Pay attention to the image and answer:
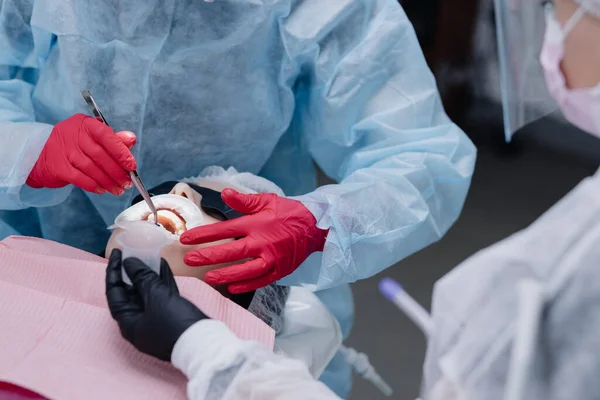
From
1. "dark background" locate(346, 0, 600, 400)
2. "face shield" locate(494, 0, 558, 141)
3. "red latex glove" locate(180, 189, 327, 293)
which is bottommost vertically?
"dark background" locate(346, 0, 600, 400)

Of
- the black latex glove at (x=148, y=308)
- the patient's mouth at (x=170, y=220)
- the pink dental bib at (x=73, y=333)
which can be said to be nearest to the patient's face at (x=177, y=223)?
the patient's mouth at (x=170, y=220)

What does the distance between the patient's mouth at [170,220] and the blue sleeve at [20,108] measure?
228 millimetres

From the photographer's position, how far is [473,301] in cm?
62

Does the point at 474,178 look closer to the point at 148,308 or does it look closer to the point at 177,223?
the point at 177,223

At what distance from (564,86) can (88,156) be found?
796mm

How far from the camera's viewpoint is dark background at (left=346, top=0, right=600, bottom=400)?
225cm

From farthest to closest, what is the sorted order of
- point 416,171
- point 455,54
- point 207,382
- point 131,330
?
point 455,54 < point 416,171 < point 131,330 < point 207,382

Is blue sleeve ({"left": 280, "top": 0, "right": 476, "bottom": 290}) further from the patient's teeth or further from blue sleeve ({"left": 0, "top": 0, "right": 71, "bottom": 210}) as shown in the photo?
blue sleeve ({"left": 0, "top": 0, "right": 71, "bottom": 210})

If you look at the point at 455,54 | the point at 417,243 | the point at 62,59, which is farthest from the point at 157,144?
the point at 455,54

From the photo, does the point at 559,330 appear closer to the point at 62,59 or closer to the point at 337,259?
the point at 337,259

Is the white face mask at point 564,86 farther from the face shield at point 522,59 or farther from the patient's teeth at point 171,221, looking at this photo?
the patient's teeth at point 171,221

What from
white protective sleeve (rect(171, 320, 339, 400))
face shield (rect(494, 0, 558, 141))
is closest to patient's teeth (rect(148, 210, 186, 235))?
white protective sleeve (rect(171, 320, 339, 400))

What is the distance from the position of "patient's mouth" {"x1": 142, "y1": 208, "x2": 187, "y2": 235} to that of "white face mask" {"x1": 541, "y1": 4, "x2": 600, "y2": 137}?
701 mm

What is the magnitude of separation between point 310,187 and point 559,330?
105 centimetres
